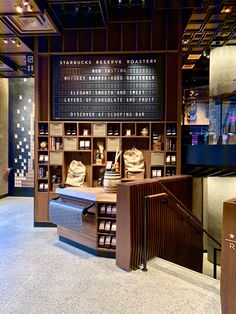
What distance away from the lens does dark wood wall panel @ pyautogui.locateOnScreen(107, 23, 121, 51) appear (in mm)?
6098

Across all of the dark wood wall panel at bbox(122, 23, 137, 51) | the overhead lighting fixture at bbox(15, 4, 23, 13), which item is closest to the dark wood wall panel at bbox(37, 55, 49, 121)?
the overhead lighting fixture at bbox(15, 4, 23, 13)

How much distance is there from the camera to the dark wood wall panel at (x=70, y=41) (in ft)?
20.3

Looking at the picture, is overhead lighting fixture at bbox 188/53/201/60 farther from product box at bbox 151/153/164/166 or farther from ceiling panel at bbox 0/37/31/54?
ceiling panel at bbox 0/37/31/54

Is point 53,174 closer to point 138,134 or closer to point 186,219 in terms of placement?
point 138,134

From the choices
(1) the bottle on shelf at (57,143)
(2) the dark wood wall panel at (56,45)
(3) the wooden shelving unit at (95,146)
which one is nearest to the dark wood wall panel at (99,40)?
(2) the dark wood wall panel at (56,45)

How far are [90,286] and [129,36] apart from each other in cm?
474

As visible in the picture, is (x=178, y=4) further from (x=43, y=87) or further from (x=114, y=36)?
(x=43, y=87)

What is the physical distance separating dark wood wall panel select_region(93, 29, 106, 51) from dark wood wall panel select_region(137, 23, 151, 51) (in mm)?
713

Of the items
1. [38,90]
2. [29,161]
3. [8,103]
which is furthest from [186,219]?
[8,103]

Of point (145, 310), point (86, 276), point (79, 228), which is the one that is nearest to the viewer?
point (145, 310)

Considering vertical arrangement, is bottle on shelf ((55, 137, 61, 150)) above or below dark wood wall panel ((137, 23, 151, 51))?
below

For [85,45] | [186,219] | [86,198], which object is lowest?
[186,219]

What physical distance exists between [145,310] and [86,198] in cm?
204

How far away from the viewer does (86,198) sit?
15.4 ft
